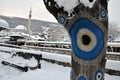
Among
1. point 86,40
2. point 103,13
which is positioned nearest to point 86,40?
point 86,40

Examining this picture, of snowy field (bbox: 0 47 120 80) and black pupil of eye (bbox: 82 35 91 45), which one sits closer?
black pupil of eye (bbox: 82 35 91 45)

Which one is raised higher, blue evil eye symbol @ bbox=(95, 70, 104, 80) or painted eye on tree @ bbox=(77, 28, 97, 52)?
painted eye on tree @ bbox=(77, 28, 97, 52)

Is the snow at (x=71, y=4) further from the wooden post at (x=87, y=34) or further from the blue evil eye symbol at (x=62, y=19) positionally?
the blue evil eye symbol at (x=62, y=19)

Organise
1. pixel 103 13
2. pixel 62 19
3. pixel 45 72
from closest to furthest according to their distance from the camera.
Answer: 1. pixel 103 13
2. pixel 62 19
3. pixel 45 72

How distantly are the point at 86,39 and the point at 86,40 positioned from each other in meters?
0.02

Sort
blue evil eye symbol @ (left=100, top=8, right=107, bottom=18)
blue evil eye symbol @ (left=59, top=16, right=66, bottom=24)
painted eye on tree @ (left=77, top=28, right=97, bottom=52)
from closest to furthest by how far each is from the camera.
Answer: blue evil eye symbol @ (left=100, top=8, right=107, bottom=18)
painted eye on tree @ (left=77, top=28, right=97, bottom=52)
blue evil eye symbol @ (left=59, top=16, right=66, bottom=24)

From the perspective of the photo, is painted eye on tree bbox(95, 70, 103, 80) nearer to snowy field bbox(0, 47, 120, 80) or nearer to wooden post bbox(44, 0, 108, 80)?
wooden post bbox(44, 0, 108, 80)

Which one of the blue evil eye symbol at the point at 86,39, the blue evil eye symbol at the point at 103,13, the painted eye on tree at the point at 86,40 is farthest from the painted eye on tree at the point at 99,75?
the blue evil eye symbol at the point at 103,13

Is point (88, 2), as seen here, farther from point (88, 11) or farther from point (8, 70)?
point (8, 70)

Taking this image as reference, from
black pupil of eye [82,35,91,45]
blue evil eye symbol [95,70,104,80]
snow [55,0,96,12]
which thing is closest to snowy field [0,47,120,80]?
blue evil eye symbol [95,70,104,80]

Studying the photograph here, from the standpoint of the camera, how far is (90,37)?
380cm

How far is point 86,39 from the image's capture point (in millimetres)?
3879

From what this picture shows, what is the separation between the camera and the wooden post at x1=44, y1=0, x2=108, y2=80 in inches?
146

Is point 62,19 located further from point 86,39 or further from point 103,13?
point 103,13
